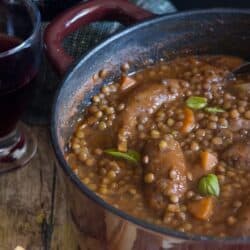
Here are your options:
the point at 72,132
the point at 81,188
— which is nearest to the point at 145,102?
the point at 72,132

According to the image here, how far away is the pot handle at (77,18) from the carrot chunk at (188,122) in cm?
26

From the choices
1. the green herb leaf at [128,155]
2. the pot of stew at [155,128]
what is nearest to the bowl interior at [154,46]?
the pot of stew at [155,128]

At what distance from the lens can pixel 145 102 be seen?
157 centimetres

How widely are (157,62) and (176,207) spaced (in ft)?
1.76

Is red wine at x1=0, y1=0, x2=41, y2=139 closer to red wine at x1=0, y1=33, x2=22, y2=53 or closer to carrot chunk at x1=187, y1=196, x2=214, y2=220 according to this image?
red wine at x1=0, y1=33, x2=22, y2=53

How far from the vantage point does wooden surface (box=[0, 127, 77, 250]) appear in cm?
161

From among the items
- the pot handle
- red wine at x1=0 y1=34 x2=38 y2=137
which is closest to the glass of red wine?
red wine at x1=0 y1=34 x2=38 y2=137

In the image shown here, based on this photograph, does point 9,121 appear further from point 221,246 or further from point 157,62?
point 221,246

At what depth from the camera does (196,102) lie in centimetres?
158

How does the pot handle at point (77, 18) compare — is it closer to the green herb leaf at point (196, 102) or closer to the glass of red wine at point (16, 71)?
the glass of red wine at point (16, 71)

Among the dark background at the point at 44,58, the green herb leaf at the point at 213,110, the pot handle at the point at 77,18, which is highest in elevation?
the pot handle at the point at 77,18

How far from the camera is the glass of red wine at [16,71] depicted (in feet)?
5.24

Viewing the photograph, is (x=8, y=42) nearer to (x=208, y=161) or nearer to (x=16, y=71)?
(x=16, y=71)

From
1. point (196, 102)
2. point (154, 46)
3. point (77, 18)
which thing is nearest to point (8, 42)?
point (77, 18)
